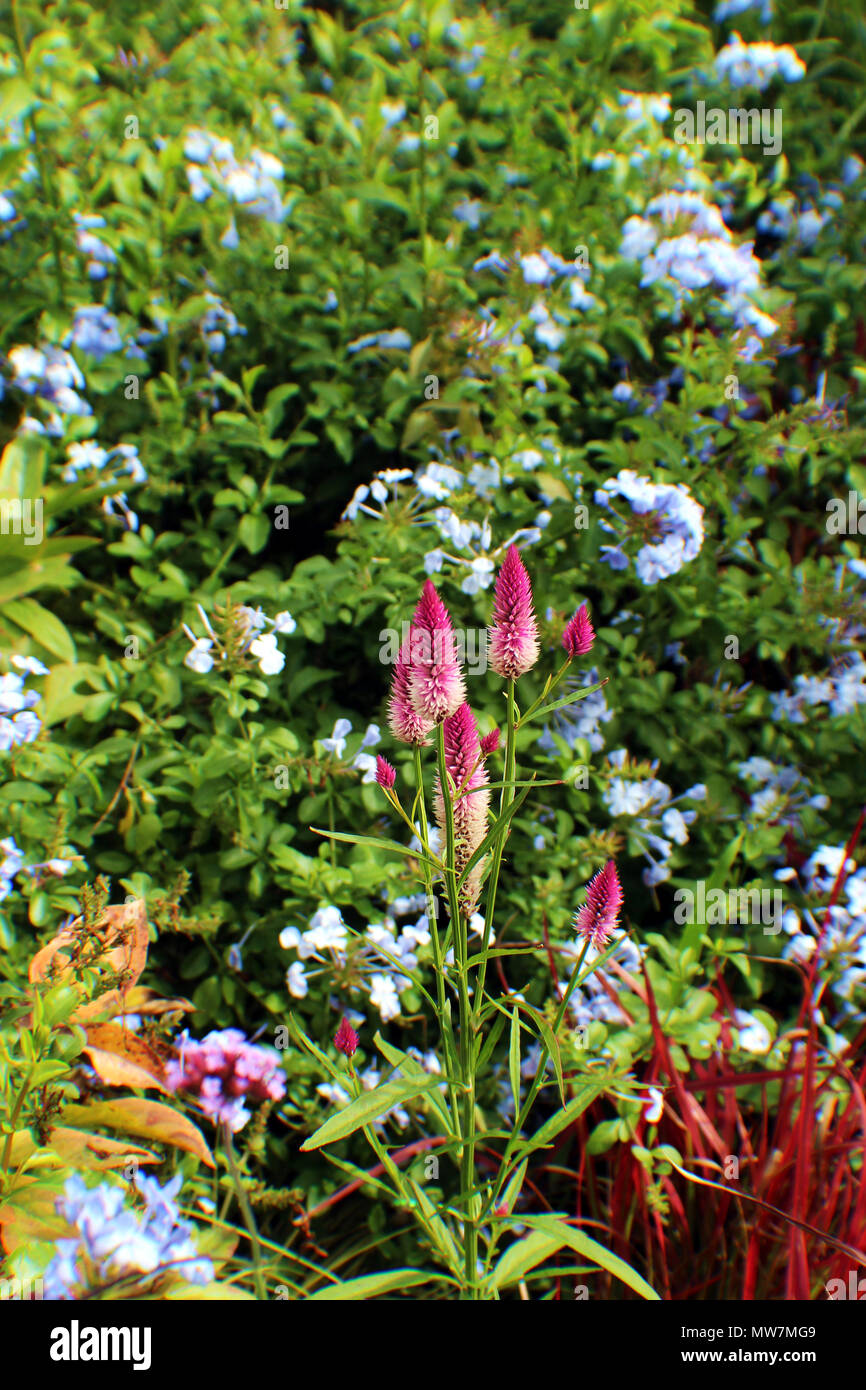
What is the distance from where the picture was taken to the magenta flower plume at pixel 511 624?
1.15 meters

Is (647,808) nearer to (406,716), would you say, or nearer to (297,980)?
(297,980)

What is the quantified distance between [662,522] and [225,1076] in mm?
1543

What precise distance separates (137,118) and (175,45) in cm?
102

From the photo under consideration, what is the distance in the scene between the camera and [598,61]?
146 inches

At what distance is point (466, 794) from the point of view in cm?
121

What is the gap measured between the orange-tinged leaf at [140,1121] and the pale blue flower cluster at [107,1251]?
54cm

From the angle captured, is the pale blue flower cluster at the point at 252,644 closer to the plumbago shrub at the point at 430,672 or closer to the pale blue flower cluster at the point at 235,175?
the plumbago shrub at the point at 430,672

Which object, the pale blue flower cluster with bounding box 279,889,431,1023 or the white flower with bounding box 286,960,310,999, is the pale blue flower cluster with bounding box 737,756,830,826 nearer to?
the pale blue flower cluster with bounding box 279,889,431,1023

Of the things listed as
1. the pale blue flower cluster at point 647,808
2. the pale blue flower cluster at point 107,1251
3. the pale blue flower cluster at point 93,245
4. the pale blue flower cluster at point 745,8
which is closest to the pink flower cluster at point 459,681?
the pale blue flower cluster at point 107,1251

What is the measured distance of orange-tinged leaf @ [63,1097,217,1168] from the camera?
1738mm

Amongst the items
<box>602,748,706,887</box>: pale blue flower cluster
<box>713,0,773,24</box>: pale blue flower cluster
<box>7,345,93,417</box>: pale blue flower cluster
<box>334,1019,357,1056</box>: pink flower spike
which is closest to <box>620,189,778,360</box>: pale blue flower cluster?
<box>602,748,706,887</box>: pale blue flower cluster

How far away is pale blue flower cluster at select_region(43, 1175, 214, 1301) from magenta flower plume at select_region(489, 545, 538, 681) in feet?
2.61
